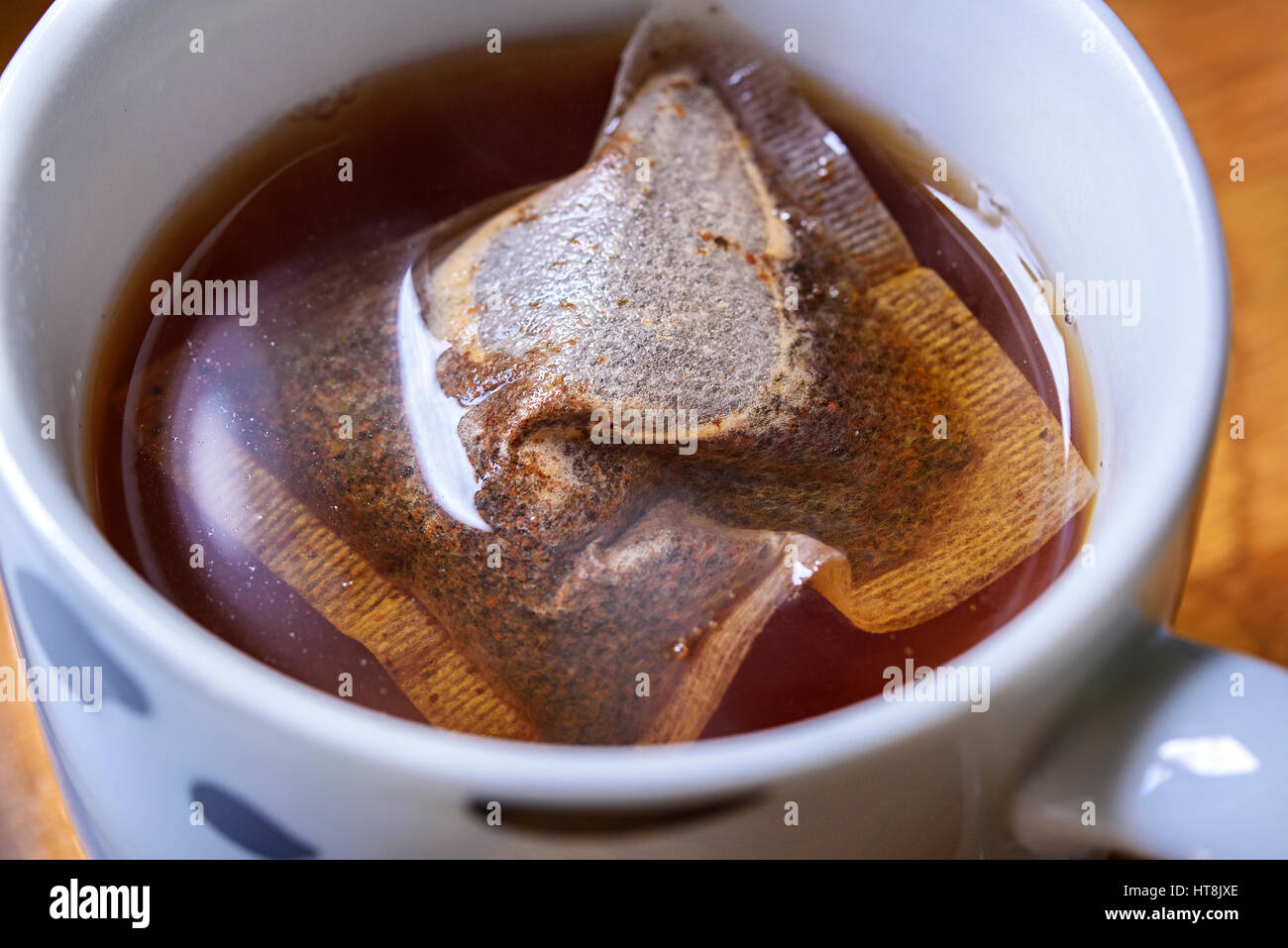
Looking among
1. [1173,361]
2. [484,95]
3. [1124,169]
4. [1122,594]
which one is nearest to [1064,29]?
[1124,169]

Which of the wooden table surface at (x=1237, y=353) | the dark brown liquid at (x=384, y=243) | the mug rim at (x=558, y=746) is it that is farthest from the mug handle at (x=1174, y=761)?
the wooden table surface at (x=1237, y=353)

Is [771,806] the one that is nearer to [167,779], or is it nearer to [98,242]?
[167,779]

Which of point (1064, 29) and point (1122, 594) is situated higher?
point (1064, 29)

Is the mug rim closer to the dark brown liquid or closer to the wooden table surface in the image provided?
the dark brown liquid

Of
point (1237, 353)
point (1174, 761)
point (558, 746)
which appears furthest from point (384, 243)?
point (1237, 353)

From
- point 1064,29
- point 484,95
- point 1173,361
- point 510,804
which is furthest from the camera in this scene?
point 484,95

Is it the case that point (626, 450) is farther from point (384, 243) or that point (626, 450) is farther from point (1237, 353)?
point (1237, 353)

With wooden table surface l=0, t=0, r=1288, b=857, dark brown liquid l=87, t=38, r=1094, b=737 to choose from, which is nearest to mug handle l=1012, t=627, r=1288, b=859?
dark brown liquid l=87, t=38, r=1094, b=737
